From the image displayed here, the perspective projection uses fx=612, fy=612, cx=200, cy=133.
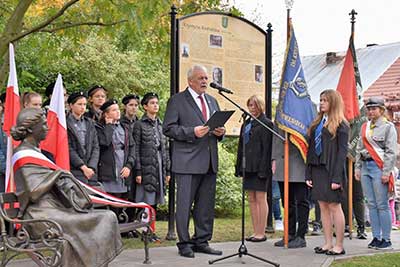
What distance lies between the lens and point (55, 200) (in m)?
5.17

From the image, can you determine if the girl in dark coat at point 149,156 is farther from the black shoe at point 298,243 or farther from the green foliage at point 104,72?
the green foliage at point 104,72

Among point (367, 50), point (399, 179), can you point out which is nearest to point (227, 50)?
point (399, 179)

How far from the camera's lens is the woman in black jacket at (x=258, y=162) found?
8227mm

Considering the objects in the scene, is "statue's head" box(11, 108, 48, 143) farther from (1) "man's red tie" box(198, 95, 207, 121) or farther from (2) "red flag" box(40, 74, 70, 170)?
(1) "man's red tie" box(198, 95, 207, 121)

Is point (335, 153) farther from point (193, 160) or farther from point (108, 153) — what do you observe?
point (108, 153)

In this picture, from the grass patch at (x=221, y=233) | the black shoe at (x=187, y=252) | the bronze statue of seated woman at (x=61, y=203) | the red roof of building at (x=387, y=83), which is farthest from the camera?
the red roof of building at (x=387, y=83)

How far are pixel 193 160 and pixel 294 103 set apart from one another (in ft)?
6.09

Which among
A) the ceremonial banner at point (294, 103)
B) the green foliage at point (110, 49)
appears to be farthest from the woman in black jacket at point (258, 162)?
the green foliage at point (110, 49)

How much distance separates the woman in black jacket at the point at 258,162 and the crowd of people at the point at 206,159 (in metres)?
0.01

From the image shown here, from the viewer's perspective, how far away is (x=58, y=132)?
22.1ft

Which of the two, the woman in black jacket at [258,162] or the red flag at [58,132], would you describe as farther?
the woman in black jacket at [258,162]

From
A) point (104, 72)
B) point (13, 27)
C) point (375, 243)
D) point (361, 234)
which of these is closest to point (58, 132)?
point (13, 27)

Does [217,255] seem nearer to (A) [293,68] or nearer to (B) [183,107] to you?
(B) [183,107]

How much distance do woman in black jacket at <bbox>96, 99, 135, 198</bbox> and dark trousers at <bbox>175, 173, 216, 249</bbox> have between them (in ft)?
3.53
